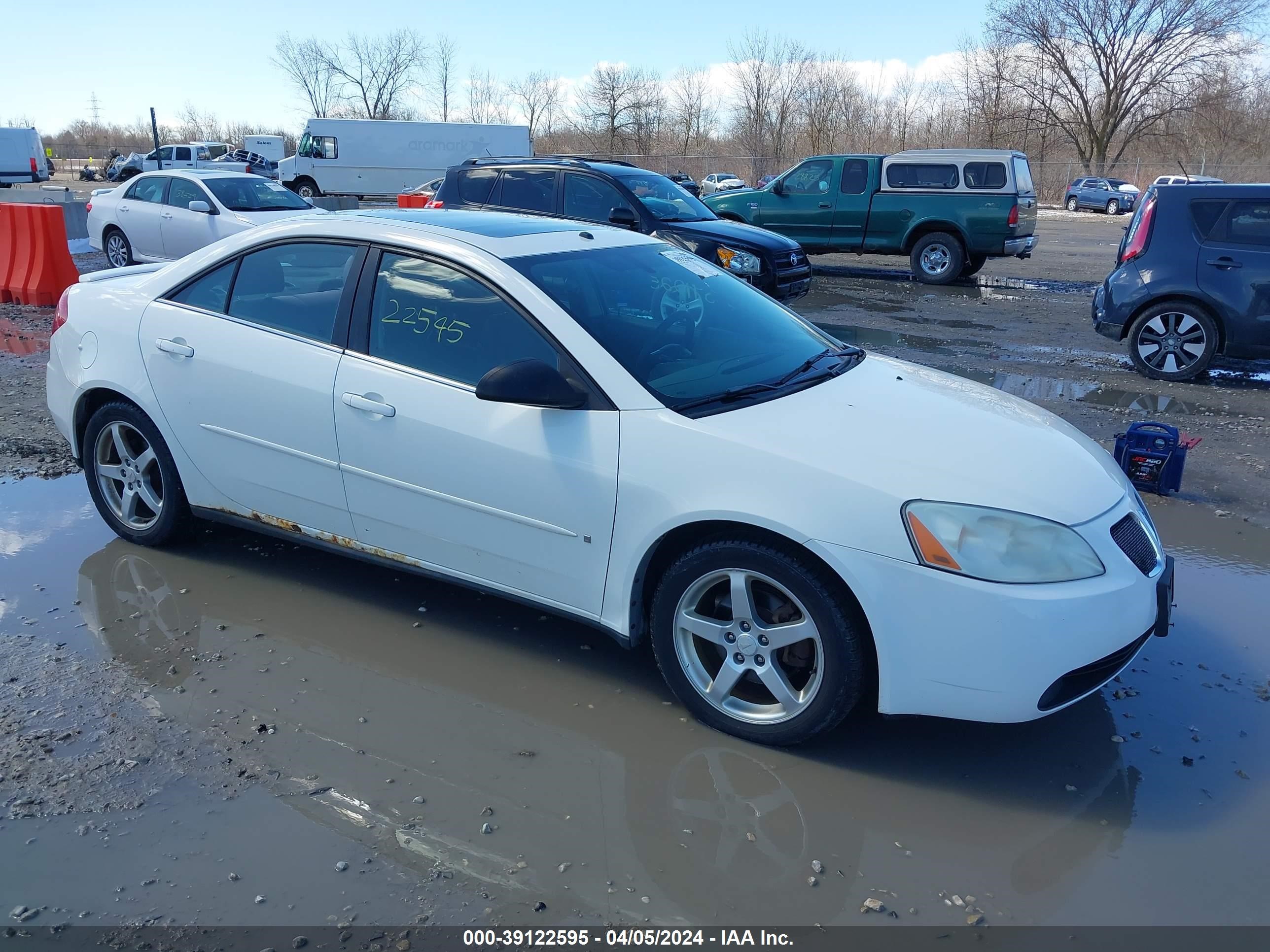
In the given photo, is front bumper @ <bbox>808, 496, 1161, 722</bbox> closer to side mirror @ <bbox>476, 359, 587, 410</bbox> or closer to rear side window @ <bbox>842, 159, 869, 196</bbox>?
side mirror @ <bbox>476, 359, 587, 410</bbox>

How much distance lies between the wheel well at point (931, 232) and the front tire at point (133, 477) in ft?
46.0

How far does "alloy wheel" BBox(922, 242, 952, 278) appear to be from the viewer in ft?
52.9

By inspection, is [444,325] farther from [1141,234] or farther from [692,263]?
[1141,234]

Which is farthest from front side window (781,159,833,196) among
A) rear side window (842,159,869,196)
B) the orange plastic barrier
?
the orange plastic barrier

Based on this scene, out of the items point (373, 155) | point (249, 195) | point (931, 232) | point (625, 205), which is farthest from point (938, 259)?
point (373, 155)

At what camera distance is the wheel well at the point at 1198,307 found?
869 centimetres

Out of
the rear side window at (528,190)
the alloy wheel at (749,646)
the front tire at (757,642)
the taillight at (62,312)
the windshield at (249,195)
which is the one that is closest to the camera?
the front tire at (757,642)

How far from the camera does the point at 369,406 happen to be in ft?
12.5

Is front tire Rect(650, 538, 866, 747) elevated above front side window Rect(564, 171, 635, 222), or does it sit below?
below

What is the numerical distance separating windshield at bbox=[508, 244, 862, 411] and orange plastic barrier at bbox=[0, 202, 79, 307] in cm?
1024

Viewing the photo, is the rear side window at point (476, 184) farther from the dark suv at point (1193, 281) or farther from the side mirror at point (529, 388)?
the side mirror at point (529, 388)

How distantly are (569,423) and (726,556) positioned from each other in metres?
0.73

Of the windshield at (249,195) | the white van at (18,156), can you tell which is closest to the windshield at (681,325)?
the windshield at (249,195)

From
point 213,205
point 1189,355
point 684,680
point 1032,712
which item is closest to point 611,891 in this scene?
point 684,680
